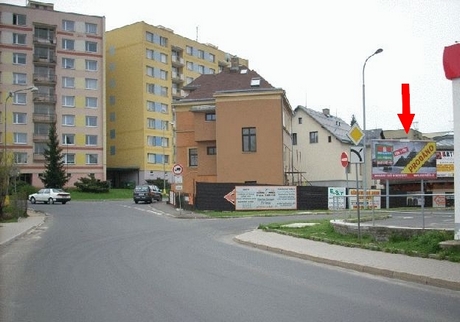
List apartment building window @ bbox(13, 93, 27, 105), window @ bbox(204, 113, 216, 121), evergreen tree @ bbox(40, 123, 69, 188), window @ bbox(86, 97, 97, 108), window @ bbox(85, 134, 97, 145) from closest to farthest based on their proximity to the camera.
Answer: window @ bbox(204, 113, 216, 121) < evergreen tree @ bbox(40, 123, 69, 188) < apartment building window @ bbox(13, 93, 27, 105) < window @ bbox(85, 134, 97, 145) < window @ bbox(86, 97, 97, 108)

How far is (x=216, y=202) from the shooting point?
39.1 meters

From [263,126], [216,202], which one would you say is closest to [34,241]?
[216,202]

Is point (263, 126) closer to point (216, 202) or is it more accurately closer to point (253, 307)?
point (216, 202)

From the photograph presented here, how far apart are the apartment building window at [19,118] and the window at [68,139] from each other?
540 cm

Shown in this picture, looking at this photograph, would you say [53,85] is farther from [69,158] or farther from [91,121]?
[69,158]

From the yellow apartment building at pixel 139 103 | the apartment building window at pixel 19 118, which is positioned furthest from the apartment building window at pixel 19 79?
the yellow apartment building at pixel 139 103

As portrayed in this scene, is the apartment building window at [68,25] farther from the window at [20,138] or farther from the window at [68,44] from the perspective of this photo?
the window at [20,138]

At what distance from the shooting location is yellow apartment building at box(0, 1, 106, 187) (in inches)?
2810

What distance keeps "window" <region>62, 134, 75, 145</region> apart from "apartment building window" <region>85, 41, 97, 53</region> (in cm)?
1231

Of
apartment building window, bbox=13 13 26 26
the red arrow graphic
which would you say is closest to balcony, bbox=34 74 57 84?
apartment building window, bbox=13 13 26 26

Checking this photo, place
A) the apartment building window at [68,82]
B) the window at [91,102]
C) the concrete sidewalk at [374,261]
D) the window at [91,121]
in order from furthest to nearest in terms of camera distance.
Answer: the window at [91,102], the window at [91,121], the apartment building window at [68,82], the concrete sidewalk at [374,261]

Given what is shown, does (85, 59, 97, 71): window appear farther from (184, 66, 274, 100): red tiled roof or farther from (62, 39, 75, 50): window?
(184, 66, 274, 100): red tiled roof

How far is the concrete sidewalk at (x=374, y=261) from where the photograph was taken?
10.5 meters

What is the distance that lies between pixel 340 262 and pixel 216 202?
26.5 meters
